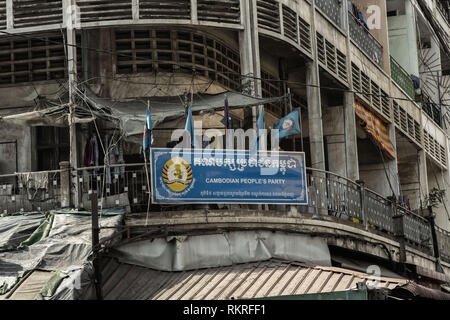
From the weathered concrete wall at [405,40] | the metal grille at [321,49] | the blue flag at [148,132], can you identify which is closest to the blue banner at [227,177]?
the blue flag at [148,132]

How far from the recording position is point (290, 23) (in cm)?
2072

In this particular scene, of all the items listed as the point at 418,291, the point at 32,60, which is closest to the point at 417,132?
the point at 32,60

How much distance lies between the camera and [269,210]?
1769 centimetres

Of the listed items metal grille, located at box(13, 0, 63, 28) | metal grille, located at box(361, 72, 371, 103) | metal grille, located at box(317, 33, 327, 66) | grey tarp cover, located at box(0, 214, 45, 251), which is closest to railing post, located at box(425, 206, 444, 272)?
metal grille, located at box(361, 72, 371, 103)

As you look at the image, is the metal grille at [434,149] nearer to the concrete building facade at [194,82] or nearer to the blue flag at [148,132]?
the concrete building facade at [194,82]

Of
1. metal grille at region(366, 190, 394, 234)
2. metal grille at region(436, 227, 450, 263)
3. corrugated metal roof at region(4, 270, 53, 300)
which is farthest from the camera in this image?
metal grille at region(436, 227, 450, 263)

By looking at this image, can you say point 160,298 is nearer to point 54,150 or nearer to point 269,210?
point 269,210

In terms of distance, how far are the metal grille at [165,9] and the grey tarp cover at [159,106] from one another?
1594 mm

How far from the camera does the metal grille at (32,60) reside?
65.3 ft

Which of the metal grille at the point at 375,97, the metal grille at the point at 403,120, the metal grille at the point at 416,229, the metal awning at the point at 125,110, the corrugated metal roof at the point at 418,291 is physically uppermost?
the metal grille at the point at 375,97

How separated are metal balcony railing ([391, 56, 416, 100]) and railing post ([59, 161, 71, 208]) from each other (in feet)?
47.7

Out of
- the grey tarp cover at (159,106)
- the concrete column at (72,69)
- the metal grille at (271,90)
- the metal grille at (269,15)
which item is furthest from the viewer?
the metal grille at (271,90)

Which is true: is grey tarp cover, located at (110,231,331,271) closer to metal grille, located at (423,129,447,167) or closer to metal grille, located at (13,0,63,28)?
metal grille, located at (13,0,63,28)

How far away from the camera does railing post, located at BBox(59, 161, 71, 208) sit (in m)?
16.8
